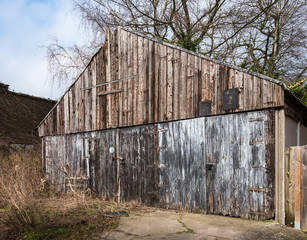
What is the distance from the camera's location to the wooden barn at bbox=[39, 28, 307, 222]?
19.7 ft

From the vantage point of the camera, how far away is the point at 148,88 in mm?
8195

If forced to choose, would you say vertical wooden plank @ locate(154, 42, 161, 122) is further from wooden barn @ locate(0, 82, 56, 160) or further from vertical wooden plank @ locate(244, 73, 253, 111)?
wooden barn @ locate(0, 82, 56, 160)

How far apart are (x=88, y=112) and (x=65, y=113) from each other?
54.6 inches

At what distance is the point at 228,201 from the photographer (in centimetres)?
642

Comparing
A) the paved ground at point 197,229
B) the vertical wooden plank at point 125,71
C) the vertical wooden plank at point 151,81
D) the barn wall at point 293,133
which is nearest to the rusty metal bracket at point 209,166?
the paved ground at point 197,229

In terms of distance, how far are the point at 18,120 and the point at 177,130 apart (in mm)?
13637

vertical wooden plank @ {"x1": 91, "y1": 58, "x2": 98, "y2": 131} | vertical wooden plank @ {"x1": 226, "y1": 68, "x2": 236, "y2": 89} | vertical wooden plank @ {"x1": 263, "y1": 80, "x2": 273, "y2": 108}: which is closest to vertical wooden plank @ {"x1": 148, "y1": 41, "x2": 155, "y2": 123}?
vertical wooden plank @ {"x1": 226, "y1": 68, "x2": 236, "y2": 89}

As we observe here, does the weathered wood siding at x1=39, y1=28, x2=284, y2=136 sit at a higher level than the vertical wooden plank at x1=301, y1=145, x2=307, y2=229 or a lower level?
higher

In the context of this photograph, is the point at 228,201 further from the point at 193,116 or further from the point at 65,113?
the point at 65,113

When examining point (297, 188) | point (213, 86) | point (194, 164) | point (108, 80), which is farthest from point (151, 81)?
point (297, 188)

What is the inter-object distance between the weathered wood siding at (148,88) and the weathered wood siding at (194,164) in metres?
0.33

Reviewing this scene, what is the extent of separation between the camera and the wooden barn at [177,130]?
6012mm

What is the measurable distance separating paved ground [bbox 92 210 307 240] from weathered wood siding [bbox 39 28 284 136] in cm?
247

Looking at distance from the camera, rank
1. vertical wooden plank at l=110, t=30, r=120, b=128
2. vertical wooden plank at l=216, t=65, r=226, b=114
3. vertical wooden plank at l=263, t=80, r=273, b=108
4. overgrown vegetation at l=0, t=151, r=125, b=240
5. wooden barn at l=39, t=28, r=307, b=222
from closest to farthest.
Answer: overgrown vegetation at l=0, t=151, r=125, b=240
vertical wooden plank at l=263, t=80, r=273, b=108
wooden barn at l=39, t=28, r=307, b=222
vertical wooden plank at l=216, t=65, r=226, b=114
vertical wooden plank at l=110, t=30, r=120, b=128
